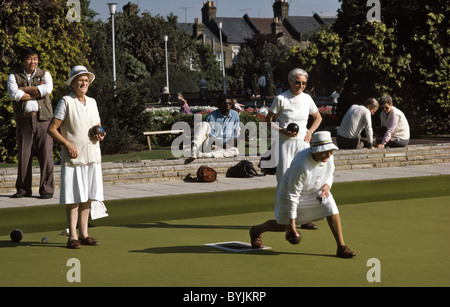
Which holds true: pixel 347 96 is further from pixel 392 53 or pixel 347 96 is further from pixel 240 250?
pixel 240 250

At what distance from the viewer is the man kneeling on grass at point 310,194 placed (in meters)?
6.97

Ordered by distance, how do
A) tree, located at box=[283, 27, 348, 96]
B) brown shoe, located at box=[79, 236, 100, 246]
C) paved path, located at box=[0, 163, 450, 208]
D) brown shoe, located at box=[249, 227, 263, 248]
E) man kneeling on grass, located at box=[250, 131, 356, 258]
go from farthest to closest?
tree, located at box=[283, 27, 348, 96] < paved path, located at box=[0, 163, 450, 208] < brown shoe, located at box=[79, 236, 100, 246] < brown shoe, located at box=[249, 227, 263, 248] < man kneeling on grass, located at box=[250, 131, 356, 258]

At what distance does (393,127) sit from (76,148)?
9073 mm

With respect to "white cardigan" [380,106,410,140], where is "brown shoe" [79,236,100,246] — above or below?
below

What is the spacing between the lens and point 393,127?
15.4 metres

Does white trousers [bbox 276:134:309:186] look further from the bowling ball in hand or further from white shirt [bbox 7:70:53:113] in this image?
white shirt [bbox 7:70:53:113]

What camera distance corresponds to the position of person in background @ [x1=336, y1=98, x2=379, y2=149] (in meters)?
14.7

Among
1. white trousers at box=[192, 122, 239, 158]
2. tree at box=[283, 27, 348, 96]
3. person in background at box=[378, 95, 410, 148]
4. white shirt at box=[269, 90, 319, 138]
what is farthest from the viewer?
tree at box=[283, 27, 348, 96]

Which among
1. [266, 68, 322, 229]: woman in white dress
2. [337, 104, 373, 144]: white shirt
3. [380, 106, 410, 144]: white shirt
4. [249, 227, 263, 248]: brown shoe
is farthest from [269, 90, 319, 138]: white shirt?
[380, 106, 410, 144]: white shirt

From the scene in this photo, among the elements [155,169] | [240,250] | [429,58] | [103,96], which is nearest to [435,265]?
[240,250]

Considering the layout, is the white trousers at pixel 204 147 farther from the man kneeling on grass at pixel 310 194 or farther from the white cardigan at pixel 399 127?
the man kneeling on grass at pixel 310 194

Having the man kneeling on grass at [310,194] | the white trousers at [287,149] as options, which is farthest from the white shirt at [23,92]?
the man kneeling on grass at [310,194]

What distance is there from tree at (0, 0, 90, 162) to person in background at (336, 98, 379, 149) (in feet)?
19.2

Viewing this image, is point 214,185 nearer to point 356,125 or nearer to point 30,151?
point 30,151
